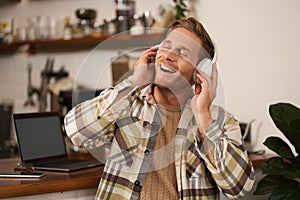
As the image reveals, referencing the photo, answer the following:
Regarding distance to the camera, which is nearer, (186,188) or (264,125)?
(186,188)

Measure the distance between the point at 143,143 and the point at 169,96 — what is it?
Result: 0.16 m

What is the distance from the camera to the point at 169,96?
2.07 meters

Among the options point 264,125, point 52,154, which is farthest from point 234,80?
point 52,154

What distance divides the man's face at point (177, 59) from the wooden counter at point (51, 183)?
40cm

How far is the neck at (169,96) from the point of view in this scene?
205cm

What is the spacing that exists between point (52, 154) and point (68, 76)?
2.18m

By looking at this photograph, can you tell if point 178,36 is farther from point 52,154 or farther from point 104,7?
point 104,7

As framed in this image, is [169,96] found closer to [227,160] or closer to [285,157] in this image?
[227,160]

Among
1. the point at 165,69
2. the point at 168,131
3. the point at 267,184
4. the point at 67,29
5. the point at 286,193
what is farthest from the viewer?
the point at 67,29

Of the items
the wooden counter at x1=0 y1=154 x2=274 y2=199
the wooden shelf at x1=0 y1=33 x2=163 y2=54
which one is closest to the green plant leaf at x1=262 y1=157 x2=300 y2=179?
the wooden counter at x1=0 y1=154 x2=274 y2=199

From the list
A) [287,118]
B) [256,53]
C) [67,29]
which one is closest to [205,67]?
[287,118]

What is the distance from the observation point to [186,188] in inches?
80.4

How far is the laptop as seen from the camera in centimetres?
234

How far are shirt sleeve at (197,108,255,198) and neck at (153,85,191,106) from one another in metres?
0.12
